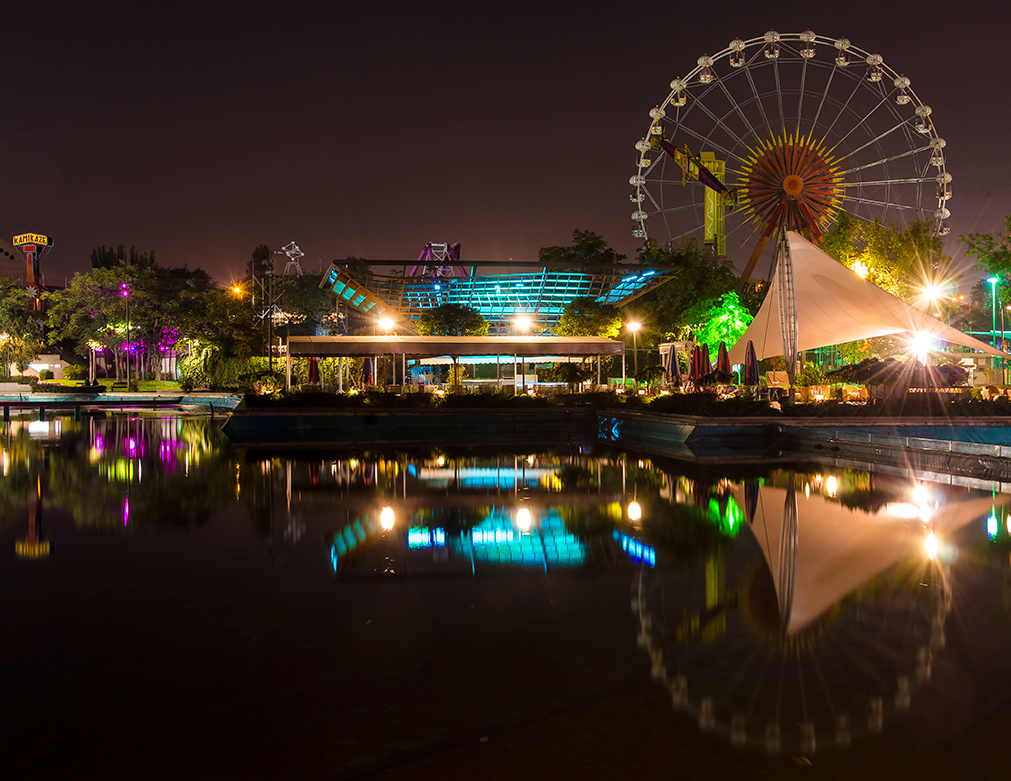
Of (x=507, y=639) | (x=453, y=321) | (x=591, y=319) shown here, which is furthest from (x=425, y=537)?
(x=453, y=321)

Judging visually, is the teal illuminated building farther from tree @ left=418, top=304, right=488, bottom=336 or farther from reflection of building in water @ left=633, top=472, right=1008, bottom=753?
reflection of building in water @ left=633, top=472, right=1008, bottom=753

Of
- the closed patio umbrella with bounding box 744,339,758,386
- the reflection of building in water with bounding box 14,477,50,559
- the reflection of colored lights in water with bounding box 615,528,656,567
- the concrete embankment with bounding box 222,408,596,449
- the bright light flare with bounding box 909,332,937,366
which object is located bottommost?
the reflection of colored lights in water with bounding box 615,528,656,567

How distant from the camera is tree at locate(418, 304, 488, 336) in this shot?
44.2 m

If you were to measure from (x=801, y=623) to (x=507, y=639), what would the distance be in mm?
2201

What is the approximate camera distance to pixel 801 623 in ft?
19.1

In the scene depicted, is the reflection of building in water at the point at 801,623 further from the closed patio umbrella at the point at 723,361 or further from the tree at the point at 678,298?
the tree at the point at 678,298

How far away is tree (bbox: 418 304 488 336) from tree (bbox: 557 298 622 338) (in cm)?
499

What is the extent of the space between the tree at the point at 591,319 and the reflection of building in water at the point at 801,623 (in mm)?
32706

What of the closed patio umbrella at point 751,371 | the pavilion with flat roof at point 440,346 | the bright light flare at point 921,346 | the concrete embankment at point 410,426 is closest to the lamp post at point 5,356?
the pavilion with flat roof at point 440,346

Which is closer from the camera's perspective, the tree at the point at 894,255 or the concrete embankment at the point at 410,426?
the concrete embankment at the point at 410,426

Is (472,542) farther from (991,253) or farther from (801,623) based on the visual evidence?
(991,253)

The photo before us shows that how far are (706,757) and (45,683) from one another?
386 centimetres

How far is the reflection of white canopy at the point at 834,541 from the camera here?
6.74m

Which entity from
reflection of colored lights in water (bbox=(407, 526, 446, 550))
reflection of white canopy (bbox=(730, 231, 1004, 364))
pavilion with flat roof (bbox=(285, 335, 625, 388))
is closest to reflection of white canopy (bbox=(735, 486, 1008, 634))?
reflection of colored lights in water (bbox=(407, 526, 446, 550))
